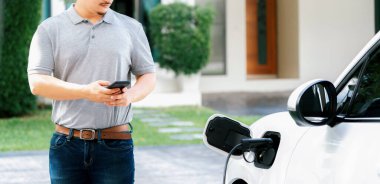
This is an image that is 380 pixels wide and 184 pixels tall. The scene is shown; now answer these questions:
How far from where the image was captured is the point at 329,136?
2.72 meters

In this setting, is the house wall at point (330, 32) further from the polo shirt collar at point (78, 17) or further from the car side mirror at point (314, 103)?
the car side mirror at point (314, 103)

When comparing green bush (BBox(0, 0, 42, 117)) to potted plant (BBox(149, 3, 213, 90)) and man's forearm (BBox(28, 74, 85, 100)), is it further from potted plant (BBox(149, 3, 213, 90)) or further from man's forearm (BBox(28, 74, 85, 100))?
man's forearm (BBox(28, 74, 85, 100))

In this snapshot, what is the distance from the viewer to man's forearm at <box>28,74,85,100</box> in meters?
3.23

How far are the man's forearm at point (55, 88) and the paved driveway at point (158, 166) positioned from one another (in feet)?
14.8

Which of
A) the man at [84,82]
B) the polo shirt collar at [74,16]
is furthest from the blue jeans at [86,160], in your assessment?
the polo shirt collar at [74,16]

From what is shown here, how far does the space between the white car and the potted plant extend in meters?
11.6

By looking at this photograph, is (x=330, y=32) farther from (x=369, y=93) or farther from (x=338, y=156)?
(x=338, y=156)

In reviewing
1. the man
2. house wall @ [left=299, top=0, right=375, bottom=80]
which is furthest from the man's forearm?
house wall @ [left=299, top=0, right=375, bottom=80]

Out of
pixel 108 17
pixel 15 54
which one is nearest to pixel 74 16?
pixel 108 17

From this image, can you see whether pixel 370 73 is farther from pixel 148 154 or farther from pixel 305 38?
pixel 305 38

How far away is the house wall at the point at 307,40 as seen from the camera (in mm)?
17344

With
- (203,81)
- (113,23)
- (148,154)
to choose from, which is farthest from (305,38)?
(113,23)

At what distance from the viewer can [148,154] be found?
9570 mm

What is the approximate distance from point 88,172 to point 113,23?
71 cm
